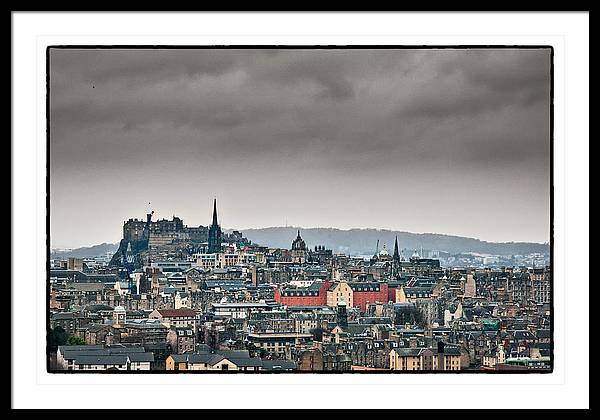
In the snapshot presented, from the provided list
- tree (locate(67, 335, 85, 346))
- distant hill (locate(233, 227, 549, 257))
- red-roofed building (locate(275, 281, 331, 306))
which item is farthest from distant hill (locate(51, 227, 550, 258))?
tree (locate(67, 335, 85, 346))

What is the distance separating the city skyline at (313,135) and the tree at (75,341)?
12.2 inches

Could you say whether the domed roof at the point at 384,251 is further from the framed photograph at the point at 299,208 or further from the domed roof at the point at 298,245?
the domed roof at the point at 298,245

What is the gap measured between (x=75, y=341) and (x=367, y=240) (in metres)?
0.78

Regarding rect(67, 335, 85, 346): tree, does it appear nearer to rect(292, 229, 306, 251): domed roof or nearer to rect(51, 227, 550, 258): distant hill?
rect(51, 227, 550, 258): distant hill

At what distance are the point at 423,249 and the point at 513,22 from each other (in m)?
0.61

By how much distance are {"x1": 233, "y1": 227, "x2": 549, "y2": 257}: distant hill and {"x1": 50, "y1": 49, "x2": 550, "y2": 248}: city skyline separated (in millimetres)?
19

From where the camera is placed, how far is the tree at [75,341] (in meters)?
1.88

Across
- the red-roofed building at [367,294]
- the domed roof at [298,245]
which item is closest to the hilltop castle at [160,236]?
the domed roof at [298,245]

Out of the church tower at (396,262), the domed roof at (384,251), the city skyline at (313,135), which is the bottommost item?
the church tower at (396,262)

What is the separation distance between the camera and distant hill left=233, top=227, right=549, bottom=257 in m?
1.95

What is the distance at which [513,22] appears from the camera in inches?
68.4
